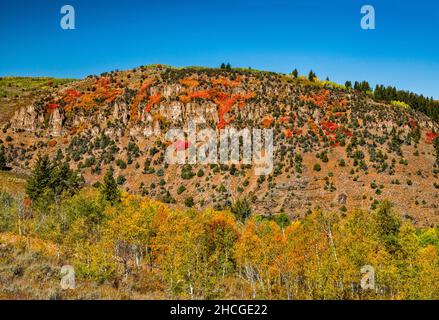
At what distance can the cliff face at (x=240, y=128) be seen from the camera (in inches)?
4252

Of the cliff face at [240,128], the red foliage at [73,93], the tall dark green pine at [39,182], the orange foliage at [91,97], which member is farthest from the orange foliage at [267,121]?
the red foliage at [73,93]

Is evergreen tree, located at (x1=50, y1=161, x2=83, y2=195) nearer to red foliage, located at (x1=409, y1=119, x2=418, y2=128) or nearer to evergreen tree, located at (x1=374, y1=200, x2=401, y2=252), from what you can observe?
evergreen tree, located at (x1=374, y1=200, x2=401, y2=252)

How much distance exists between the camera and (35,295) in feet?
52.4

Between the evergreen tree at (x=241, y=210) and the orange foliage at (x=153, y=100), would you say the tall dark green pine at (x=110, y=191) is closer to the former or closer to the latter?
the evergreen tree at (x=241, y=210)

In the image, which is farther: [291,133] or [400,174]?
[291,133]

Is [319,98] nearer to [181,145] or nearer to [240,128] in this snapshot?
[240,128]

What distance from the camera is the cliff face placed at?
10800 centimetres

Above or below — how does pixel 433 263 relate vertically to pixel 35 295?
below

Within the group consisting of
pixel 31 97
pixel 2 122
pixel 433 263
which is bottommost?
pixel 433 263

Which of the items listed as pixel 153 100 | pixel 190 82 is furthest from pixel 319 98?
pixel 153 100

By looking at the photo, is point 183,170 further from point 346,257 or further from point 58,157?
point 346,257

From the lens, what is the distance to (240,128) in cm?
13962
